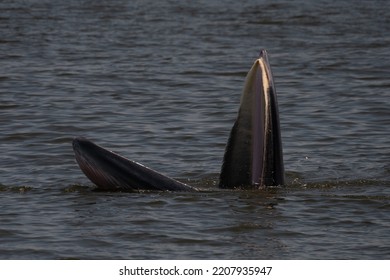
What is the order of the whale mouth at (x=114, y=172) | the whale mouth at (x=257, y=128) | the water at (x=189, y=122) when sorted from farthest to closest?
the whale mouth at (x=114, y=172)
the whale mouth at (x=257, y=128)
the water at (x=189, y=122)

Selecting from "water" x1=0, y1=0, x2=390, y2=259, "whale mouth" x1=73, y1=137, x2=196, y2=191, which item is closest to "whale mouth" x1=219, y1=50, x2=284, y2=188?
"water" x1=0, y1=0, x2=390, y2=259

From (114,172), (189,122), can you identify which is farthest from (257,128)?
(189,122)

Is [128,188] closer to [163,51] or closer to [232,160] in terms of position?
[232,160]

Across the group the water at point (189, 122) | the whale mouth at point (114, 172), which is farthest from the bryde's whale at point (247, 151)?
the water at point (189, 122)

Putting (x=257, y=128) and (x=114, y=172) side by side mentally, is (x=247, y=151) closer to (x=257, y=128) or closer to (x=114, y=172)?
(x=257, y=128)

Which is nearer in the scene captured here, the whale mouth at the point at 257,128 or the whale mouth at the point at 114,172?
the whale mouth at the point at 257,128

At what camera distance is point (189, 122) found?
56.6ft

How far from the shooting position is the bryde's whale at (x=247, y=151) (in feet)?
40.3

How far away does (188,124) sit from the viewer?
56.1 ft

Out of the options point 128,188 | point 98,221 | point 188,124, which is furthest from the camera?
point 188,124

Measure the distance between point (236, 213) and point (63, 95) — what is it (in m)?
7.33

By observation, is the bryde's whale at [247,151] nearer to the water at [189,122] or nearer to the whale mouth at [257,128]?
the whale mouth at [257,128]

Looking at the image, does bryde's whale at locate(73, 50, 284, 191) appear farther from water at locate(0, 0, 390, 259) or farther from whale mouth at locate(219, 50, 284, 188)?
water at locate(0, 0, 390, 259)
